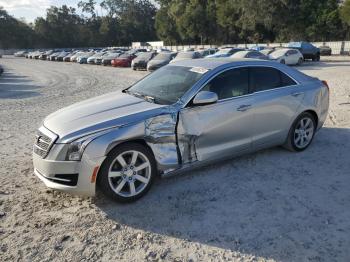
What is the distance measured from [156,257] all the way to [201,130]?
1983mm

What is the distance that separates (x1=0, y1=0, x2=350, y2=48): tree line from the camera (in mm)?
55594

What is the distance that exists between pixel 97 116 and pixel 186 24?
70637 millimetres

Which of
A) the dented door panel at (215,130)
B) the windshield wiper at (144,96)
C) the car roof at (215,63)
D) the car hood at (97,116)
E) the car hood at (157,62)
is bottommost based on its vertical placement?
the car hood at (157,62)

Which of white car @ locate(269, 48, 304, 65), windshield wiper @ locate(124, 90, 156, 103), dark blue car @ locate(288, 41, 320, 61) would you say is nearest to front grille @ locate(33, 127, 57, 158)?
windshield wiper @ locate(124, 90, 156, 103)

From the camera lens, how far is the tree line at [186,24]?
5559cm

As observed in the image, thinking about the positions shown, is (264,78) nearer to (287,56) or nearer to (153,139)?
(153,139)

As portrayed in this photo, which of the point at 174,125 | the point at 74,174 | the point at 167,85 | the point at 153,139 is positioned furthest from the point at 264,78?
the point at 74,174

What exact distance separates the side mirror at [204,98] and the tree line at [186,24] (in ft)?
167

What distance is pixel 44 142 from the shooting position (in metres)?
4.53

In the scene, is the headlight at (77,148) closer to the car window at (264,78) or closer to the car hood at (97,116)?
the car hood at (97,116)

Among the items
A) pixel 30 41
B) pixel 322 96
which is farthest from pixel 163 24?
pixel 322 96

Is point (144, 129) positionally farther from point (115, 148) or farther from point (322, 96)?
point (322, 96)

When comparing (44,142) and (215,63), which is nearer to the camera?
(44,142)

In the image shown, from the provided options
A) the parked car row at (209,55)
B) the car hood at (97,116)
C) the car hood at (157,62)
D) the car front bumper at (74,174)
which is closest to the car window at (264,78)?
the car hood at (97,116)
